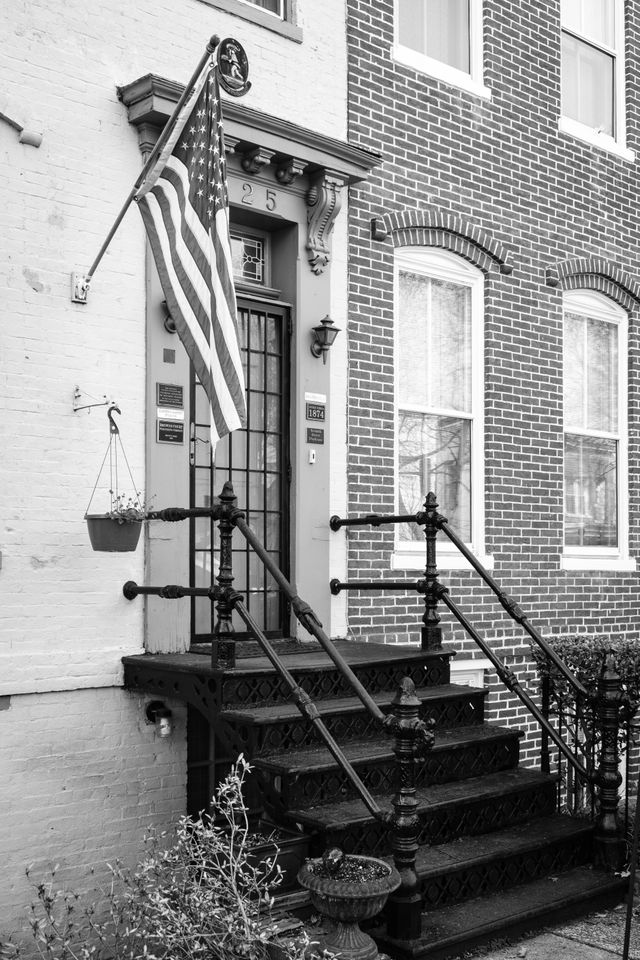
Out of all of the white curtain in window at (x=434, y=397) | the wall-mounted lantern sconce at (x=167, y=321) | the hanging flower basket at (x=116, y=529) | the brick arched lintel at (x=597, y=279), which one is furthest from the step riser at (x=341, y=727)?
the brick arched lintel at (x=597, y=279)

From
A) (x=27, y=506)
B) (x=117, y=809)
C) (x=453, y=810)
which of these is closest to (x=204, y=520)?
(x=27, y=506)

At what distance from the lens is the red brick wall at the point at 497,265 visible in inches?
305

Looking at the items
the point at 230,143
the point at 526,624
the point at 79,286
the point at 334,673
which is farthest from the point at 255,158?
the point at 526,624

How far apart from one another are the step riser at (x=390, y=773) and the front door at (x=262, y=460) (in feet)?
5.15

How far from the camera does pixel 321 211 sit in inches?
286

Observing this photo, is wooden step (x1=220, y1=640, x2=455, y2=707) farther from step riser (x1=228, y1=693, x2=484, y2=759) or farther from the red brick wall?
the red brick wall

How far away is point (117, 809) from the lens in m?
6.02

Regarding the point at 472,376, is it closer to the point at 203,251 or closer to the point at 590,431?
the point at 590,431

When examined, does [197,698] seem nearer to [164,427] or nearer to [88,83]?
[164,427]

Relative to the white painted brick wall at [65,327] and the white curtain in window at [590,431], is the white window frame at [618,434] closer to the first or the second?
the white curtain in window at [590,431]

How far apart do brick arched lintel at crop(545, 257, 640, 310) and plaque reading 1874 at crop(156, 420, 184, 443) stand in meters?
4.14

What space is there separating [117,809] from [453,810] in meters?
1.90

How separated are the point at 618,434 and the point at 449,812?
17.4ft

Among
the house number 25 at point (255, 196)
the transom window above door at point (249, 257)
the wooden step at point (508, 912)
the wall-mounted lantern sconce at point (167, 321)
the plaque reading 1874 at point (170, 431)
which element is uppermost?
the house number 25 at point (255, 196)
